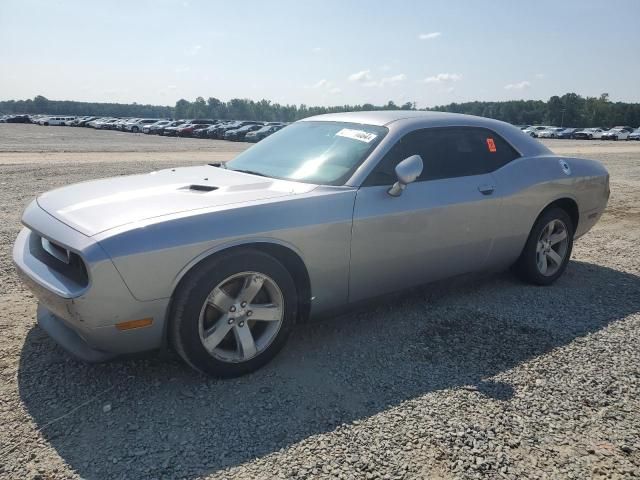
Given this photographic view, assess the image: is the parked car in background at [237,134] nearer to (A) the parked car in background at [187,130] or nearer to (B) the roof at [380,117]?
(A) the parked car in background at [187,130]

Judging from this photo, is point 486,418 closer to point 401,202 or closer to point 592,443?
point 592,443

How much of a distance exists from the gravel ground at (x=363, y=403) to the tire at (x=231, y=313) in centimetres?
14

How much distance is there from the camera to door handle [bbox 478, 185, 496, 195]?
12.8 ft

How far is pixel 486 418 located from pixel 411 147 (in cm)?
189

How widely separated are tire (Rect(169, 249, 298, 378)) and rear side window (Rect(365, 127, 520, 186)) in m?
0.94

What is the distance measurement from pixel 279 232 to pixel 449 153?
1.68 metres

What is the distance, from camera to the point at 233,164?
407 centimetres

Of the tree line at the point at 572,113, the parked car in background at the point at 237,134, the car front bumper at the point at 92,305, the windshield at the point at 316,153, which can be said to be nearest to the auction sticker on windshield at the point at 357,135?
the windshield at the point at 316,153

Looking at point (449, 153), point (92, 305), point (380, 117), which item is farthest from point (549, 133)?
point (92, 305)

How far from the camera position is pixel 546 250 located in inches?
182

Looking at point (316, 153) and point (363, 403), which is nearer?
point (363, 403)

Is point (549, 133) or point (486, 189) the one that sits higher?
point (549, 133)

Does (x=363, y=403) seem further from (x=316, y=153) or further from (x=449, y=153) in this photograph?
(x=449, y=153)

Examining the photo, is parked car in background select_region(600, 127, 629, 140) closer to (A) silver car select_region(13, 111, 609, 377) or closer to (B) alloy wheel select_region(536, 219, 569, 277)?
(B) alloy wheel select_region(536, 219, 569, 277)
